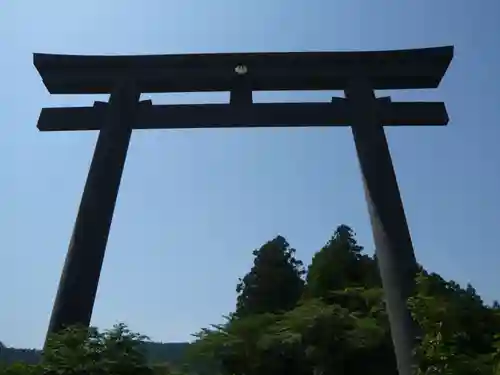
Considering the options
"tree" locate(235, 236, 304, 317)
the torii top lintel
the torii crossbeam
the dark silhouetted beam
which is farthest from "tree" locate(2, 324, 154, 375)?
"tree" locate(235, 236, 304, 317)

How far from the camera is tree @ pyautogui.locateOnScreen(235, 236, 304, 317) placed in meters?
24.1

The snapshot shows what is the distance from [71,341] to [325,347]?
183 inches

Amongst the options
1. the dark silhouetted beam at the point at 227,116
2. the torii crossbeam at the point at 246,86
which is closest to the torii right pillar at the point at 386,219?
the torii crossbeam at the point at 246,86

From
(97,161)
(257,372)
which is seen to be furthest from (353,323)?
(97,161)

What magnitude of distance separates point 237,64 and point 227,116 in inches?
34.8

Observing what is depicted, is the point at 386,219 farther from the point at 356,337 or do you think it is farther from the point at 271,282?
the point at 271,282

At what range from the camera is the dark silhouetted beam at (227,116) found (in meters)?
9.47

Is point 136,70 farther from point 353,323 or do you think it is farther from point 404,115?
point 353,323

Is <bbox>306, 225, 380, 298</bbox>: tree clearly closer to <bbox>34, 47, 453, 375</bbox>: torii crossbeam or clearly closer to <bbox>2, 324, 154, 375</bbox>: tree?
<bbox>34, 47, 453, 375</bbox>: torii crossbeam

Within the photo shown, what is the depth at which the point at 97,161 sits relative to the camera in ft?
28.9

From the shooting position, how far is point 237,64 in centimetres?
962

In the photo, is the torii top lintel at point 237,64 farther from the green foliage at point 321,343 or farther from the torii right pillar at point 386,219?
the green foliage at point 321,343

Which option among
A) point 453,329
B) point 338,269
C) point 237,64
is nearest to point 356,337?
point 453,329

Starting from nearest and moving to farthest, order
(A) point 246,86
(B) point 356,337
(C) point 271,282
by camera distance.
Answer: (B) point 356,337 < (A) point 246,86 < (C) point 271,282
